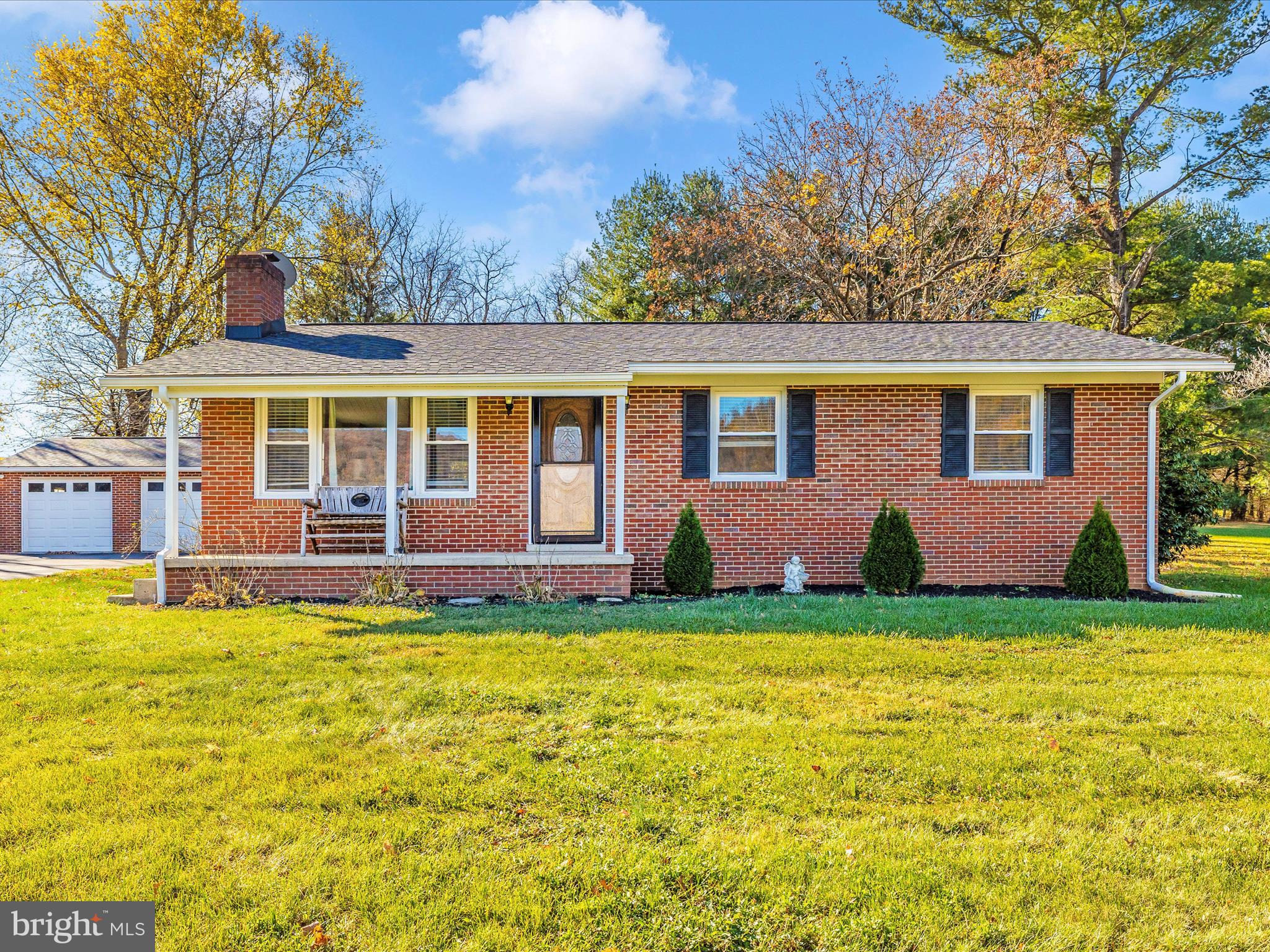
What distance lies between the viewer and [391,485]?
8984mm

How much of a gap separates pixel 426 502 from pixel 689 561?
12.0 ft

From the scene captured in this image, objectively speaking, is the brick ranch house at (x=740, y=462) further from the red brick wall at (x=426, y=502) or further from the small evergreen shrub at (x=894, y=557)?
the small evergreen shrub at (x=894, y=557)

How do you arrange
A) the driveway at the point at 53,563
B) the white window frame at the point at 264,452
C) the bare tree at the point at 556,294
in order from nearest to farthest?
the white window frame at the point at 264,452, the driveway at the point at 53,563, the bare tree at the point at 556,294

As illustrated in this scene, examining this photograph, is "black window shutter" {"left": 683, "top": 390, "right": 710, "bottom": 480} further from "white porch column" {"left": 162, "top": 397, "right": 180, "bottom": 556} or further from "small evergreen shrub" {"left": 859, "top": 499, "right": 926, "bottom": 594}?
"white porch column" {"left": 162, "top": 397, "right": 180, "bottom": 556}

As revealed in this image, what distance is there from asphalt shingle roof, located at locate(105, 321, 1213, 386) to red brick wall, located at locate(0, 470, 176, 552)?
35.2 ft

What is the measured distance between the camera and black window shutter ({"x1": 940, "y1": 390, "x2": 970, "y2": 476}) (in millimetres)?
9609

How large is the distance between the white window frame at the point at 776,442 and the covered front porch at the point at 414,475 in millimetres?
1256

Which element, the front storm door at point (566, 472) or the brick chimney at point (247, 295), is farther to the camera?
the brick chimney at point (247, 295)

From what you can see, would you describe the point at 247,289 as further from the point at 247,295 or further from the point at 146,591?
the point at 146,591

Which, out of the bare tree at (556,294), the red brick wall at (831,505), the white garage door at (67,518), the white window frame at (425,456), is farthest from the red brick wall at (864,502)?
the bare tree at (556,294)

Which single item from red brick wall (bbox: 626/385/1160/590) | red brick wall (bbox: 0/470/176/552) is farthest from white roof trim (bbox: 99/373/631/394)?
red brick wall (bbox: 0/470/176/552)

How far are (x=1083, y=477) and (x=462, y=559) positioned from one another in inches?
322

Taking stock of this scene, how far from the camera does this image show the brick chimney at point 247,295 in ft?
35.6

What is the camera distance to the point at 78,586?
11.0m
